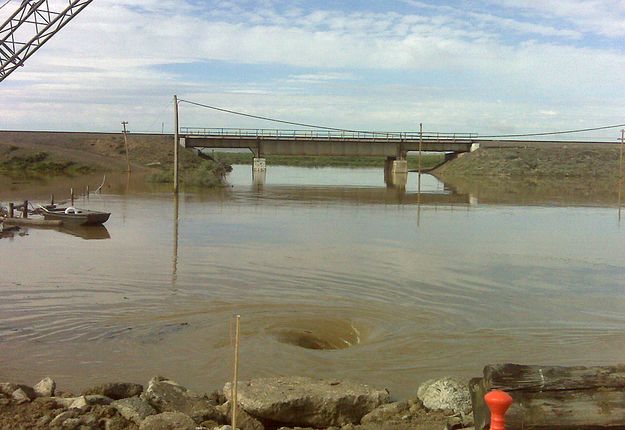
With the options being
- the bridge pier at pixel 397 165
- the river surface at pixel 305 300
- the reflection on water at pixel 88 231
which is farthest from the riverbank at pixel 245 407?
the bridge pier at pixel 397 165

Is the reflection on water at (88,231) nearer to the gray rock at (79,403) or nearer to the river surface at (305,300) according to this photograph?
the river surface at (305,300)

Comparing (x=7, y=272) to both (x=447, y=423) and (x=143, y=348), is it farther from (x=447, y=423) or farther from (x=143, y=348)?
(x=447, y=423)

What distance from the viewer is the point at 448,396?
26.5 ft

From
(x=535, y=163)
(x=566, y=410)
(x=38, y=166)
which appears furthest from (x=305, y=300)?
(x=535, y=163)

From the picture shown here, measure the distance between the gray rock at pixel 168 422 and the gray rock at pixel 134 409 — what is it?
23 cm

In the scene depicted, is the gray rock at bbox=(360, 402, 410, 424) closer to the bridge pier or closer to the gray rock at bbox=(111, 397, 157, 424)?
the gray rock at bbox=(111, 397, 157, 424)

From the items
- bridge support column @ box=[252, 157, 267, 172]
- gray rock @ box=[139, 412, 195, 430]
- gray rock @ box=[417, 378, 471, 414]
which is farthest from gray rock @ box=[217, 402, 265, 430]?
bridge support column @ box=[252, 157, 267, 172]

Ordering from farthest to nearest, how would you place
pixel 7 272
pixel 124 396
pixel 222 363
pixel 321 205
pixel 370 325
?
pixel 321 205, pixel 7 272, pixel 370 325, pixel 222 363, pixel 124 396

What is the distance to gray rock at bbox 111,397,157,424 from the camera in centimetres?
729

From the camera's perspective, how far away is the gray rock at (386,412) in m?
7.77

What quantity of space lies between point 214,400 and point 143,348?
3.23 meters

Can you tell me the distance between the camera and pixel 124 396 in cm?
834

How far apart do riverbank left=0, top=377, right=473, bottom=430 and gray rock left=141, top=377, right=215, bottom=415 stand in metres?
0.01

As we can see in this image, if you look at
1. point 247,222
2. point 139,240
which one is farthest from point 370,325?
point 247,222
